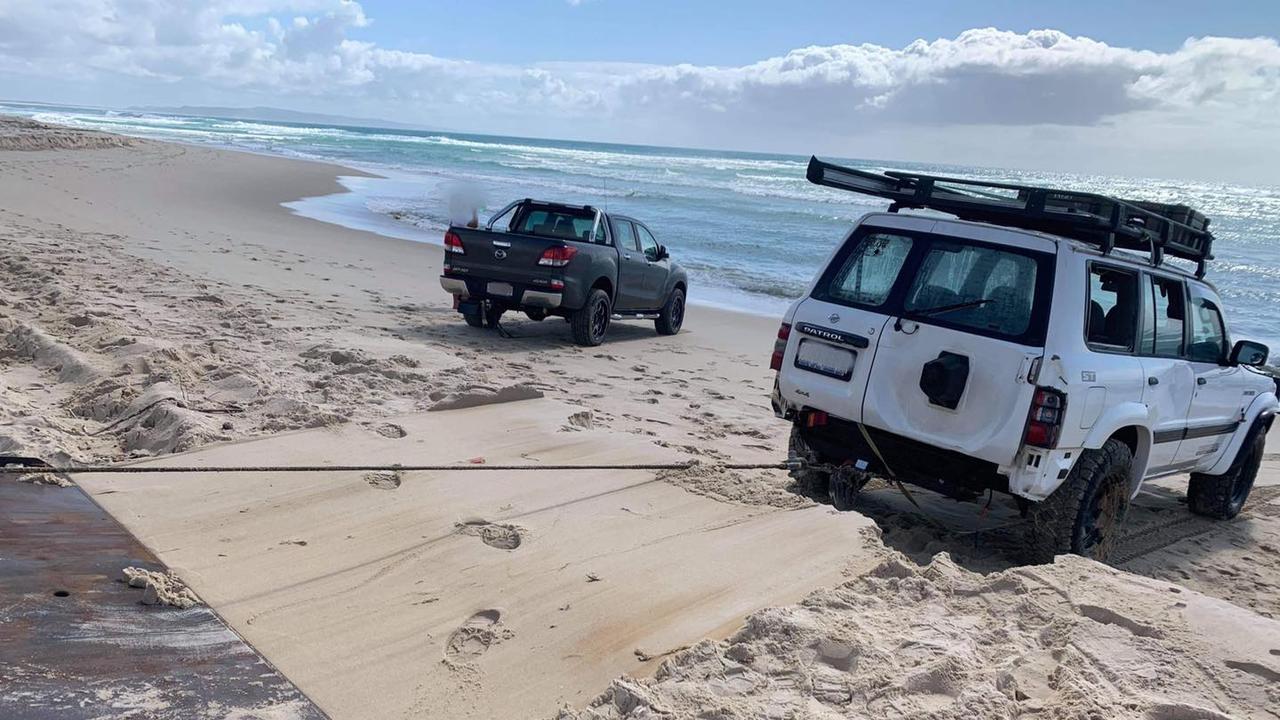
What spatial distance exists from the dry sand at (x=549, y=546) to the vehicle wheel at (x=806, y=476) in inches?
9.4

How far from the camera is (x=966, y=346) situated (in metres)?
5.49

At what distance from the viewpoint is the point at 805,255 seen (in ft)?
84.7

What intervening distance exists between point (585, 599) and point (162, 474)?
2.78 meters

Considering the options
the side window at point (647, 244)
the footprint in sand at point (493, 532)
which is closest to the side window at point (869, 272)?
the footprint in sand at point (493, 532)

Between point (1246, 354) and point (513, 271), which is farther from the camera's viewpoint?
point (513, 271)

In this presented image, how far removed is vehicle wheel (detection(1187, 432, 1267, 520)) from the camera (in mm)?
7445

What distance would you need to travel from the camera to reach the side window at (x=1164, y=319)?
6.14 m

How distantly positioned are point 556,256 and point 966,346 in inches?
268

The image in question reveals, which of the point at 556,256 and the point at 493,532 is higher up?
the point at 556,256

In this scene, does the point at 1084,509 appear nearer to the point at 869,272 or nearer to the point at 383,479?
the point at 869,272

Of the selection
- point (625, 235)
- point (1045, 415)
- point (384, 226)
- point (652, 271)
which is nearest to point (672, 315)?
point (652, 271)

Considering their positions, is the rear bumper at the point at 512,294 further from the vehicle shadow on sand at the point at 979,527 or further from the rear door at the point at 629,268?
the vehicle shadow on sand at the point at 979,527

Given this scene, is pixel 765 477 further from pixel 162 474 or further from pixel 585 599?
pixel 162 474

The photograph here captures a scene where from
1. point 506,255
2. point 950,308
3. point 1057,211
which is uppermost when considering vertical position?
point 1057,211
